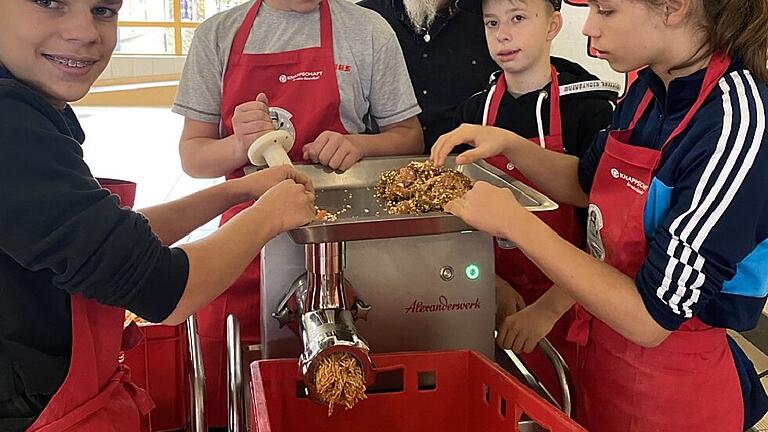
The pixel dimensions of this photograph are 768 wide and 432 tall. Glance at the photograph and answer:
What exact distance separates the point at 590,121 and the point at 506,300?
1.17 feet

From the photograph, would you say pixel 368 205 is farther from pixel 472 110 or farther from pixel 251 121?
pixel 472 110

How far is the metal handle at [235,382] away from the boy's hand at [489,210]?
35cm

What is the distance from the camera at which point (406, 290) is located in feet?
3.81

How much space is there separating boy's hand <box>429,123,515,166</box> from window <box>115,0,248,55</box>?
287 inches

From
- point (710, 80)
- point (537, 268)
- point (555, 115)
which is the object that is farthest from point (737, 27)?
point (537, 268)

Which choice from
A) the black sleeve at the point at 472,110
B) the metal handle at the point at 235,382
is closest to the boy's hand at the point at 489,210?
the metal handle at the point at 235,382

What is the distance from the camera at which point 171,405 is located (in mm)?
1532

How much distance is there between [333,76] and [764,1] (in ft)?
2.19

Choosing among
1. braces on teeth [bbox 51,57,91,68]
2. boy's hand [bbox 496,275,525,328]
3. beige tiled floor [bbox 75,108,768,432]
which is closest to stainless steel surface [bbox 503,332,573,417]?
boy's hand [bbox 496,275,525,328]

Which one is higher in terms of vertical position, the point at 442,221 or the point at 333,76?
the point at 333,76

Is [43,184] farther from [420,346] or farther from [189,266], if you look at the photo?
[420,346]

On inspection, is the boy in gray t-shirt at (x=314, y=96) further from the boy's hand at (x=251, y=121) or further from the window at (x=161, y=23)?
the window at (x=161, y=23)

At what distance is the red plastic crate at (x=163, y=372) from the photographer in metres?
1.48

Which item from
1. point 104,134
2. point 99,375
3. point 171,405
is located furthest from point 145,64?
point 99,375
